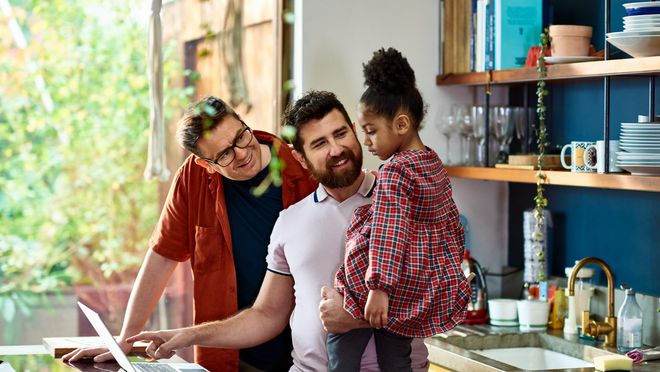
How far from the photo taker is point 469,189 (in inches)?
168

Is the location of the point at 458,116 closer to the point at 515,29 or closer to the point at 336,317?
the point at 515,29

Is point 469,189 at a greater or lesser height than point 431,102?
lesser

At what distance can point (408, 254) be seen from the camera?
8.63ft

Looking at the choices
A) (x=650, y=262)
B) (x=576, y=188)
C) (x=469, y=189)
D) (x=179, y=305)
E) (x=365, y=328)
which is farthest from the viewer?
(x=179, y=305)

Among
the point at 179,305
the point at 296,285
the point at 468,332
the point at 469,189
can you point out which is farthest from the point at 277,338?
the point at 179,305

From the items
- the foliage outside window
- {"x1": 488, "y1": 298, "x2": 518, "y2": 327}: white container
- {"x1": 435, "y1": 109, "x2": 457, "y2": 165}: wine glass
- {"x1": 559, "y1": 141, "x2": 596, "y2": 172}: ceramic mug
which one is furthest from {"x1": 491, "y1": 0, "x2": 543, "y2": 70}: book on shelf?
the foliage outside window

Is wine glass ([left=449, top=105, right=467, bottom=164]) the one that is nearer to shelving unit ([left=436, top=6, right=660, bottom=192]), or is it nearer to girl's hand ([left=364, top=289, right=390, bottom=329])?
shelving unit ([left=436, top=6, right=660, bottom=192])

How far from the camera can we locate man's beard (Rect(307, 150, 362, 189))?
104 inches

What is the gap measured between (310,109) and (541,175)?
119 cm

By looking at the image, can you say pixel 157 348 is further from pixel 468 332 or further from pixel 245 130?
pixel 468 332

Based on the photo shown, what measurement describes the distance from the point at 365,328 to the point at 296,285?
0.81 ft

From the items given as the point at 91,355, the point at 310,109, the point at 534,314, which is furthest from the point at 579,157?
the point at 91,355

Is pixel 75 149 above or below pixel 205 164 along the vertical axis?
above

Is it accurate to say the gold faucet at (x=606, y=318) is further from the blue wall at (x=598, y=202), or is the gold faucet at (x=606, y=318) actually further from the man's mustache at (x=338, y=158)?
the man's mustache at (x=338, y=158)
